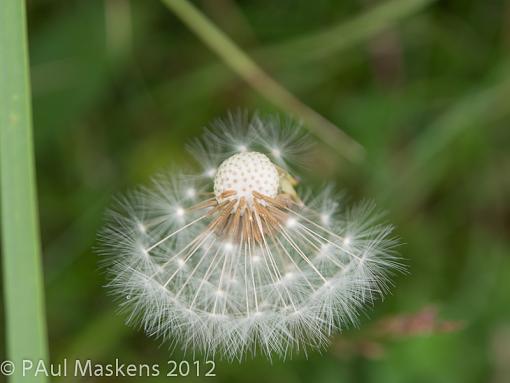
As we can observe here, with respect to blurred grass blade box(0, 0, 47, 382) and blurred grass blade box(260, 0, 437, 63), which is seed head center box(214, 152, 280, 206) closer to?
blurred grass blade box(0, 0, 47, 382)

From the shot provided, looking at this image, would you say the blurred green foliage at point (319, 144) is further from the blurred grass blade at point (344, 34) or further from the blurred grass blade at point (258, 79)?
the blurred grass blade at point (258, 79)

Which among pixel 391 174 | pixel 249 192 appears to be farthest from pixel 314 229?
pixel 391 174

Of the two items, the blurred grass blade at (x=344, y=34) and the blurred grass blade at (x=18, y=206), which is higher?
the blurred grass blade at (x=344, y=34)

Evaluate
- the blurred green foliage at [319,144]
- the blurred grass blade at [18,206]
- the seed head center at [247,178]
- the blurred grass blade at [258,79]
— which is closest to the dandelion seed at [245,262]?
the seed head center at [247,178]

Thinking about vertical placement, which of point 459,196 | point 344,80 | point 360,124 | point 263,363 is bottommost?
point 263,363

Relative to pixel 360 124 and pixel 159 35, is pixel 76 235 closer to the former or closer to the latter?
pixel 159 35

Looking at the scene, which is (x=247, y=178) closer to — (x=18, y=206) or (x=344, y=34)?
(x=18, y=206)
